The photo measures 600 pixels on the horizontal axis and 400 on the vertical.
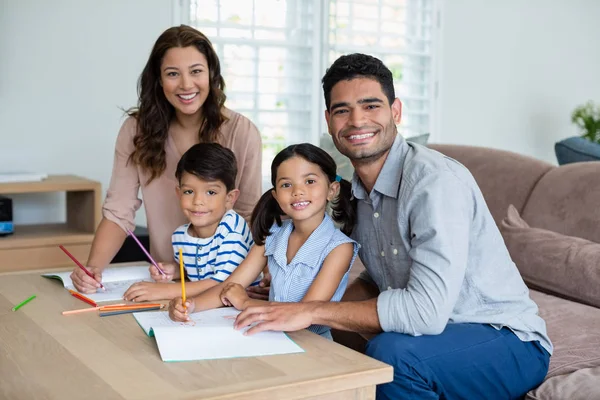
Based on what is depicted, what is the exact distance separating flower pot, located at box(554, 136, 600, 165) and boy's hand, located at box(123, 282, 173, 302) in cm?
205

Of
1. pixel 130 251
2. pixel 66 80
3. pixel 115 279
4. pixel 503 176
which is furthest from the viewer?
pixel 66 80

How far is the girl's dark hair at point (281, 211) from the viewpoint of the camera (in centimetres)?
181

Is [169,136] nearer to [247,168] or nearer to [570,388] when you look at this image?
[247,168]

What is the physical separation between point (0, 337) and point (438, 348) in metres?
0.87

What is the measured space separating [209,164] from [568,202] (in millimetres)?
1312

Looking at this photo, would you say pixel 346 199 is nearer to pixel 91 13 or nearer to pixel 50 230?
pixel 50 230

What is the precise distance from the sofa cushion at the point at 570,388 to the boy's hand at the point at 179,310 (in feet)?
2.55

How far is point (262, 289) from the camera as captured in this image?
1.99 meters

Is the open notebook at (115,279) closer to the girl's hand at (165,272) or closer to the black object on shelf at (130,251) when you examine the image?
the girl's hand at (165,272)

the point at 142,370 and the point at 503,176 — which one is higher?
the point at 503,176

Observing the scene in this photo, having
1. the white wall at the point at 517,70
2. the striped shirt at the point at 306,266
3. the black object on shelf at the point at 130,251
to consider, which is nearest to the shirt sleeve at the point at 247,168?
the striped shirt at the point at 306,266

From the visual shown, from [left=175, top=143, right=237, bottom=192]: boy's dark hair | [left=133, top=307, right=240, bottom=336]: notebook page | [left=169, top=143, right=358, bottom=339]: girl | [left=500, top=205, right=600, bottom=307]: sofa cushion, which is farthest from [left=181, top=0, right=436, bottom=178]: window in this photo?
[left=133, top=307, right=240, bottom=336]: notebook page

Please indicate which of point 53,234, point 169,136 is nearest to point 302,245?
point 169,136

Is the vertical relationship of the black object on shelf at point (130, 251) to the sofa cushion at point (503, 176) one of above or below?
below
